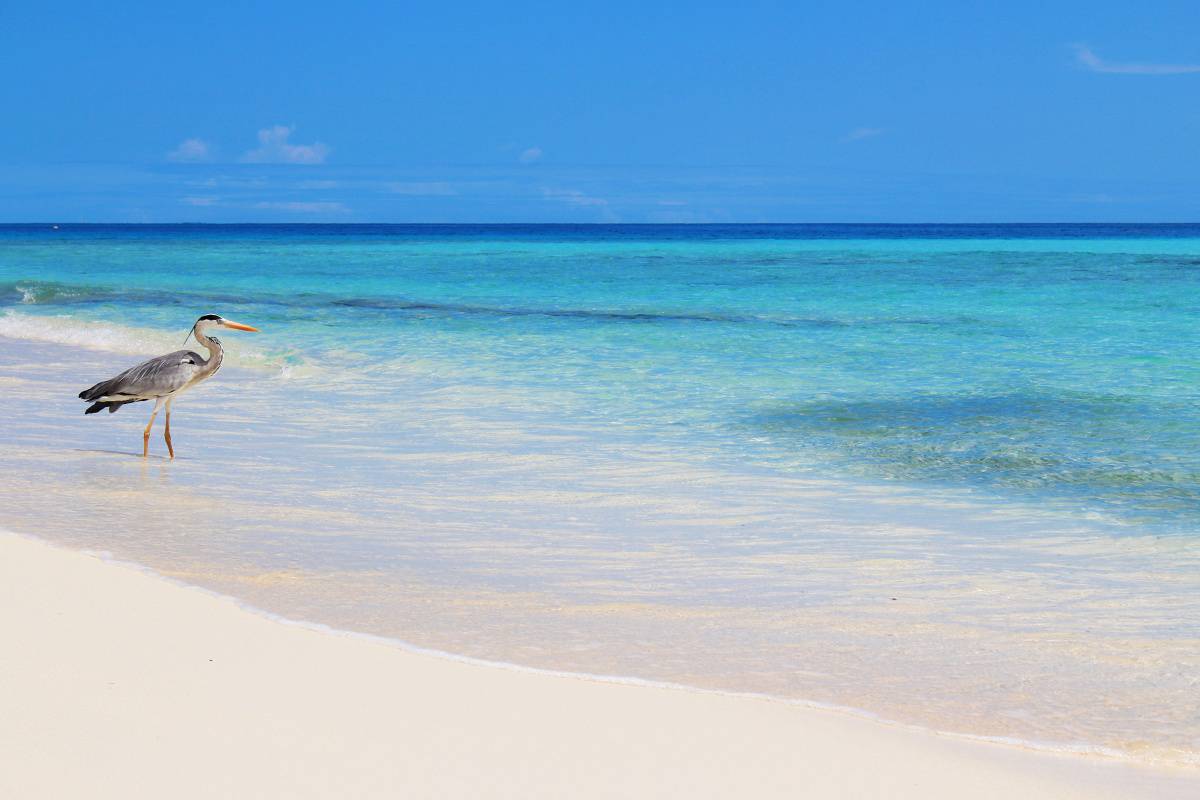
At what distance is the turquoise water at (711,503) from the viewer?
4.10 metres

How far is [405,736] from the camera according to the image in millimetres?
3176

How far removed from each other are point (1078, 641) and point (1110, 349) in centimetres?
1149

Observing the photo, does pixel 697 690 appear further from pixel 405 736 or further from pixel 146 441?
pixel 146 441

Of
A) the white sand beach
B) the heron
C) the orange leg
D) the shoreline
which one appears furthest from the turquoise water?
the heron

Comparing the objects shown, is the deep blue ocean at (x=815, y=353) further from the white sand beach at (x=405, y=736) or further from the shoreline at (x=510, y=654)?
the white sand beach at (x=405, y=736)

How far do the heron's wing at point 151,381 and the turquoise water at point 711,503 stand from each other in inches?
17.3

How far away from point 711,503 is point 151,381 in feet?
12.4

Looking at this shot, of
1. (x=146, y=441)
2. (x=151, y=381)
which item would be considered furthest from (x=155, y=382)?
(x=146, y=441)

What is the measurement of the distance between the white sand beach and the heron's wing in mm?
4078

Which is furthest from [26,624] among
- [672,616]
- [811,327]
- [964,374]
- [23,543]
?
[811,327]

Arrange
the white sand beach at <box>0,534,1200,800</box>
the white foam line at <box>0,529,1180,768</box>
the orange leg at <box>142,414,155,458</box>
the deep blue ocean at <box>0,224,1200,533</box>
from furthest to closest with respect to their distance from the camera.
→ the deep blue ocean at <box>0,224,1200,533</box> < the orange leg at <box>142,414,155,458</box> < the white foam line at <box>0,529,1180,768</box> < the white sand beach at <box>0,534,1200,800</box>

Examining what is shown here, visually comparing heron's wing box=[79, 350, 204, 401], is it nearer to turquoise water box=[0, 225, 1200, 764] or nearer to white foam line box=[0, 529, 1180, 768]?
turquoise water box=[0, 225, 1200, 764]

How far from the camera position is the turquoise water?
13.5 ft

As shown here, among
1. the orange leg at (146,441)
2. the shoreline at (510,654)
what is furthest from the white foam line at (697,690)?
the orange leg at (146,441)
